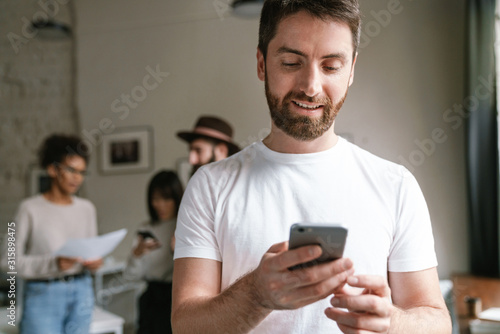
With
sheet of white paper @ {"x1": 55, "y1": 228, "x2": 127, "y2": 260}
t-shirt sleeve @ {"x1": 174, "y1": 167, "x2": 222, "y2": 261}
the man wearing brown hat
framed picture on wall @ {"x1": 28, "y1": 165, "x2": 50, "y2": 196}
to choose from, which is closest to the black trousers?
sheet of white paper @ {"x1": 55, "y1": 228, "x2": 127, "y2": 260}

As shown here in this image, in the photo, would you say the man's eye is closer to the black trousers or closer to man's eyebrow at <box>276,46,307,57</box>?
man's eyebrow at <box>276,46,307,57</box>

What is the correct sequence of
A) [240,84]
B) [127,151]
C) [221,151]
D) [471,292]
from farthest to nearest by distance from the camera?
[127,151], [240,84], [471,292], [221,151]

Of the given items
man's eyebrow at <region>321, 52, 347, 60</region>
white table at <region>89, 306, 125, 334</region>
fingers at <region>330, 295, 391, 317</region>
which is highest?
man's eyebrow at <region>321, 52, 347, 60</region>

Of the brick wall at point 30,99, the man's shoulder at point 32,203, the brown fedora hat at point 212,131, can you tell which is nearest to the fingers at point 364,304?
the brown fedora hat at point 212,131

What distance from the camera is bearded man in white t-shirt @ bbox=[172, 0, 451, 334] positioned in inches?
42.5

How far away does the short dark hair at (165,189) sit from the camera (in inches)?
115

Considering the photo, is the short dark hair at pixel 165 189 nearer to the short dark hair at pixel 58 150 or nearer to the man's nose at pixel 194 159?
the man's nose at pixel 194 159

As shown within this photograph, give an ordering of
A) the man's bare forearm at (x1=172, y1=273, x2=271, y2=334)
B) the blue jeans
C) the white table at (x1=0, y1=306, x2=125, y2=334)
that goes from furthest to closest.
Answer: the white table at (x1=0, y1=306, x2=125, y2=334) → the blue jeans → the man's bare forearm at (x1=172, y1=273, x2=271, y2=334)

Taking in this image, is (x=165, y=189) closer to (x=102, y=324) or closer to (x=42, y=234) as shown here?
(x=42, y=234)

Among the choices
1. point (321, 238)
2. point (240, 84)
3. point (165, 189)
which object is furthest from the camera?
point (240, 84)

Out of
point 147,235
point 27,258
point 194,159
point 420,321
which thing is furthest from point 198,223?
point 27,258

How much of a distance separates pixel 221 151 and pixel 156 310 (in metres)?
1.04

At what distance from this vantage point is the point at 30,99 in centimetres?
563

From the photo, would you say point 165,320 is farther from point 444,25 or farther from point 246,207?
point 444,25
